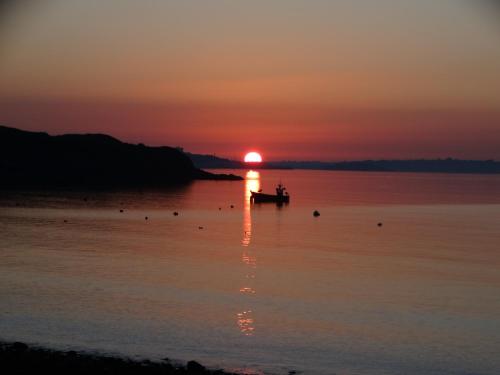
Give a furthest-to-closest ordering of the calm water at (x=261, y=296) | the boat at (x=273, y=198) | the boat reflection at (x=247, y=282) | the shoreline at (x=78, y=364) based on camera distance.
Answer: the boat at (x=273, y=198) < the boat reflection at (x=247, y=282) < the calm water at (x=261, y=296) < the shoreline at (x=78, y=364)

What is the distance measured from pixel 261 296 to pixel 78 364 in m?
17.5

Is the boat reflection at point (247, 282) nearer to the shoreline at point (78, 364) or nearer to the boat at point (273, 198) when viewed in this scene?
the shoreline at point (78, 364)

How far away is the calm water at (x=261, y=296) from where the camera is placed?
28438 millimetres

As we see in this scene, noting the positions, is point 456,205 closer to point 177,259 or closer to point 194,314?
point 177,259

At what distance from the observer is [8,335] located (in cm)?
2888

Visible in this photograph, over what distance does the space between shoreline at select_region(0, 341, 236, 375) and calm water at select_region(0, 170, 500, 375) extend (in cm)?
166

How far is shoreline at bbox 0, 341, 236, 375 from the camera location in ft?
75.5

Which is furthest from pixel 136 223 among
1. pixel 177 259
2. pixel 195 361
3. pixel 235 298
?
pixel 195 361

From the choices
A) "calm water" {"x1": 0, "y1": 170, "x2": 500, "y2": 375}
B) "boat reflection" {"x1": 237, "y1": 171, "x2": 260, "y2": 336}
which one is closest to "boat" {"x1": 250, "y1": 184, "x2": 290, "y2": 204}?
"boat reflection" {"x1": 237, "y1": 171, "x2": 260, "y2": 336}

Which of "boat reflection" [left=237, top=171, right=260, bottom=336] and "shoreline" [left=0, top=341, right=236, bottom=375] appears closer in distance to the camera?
"shoreline" [left=0, top=341, right=236, bottom=375]

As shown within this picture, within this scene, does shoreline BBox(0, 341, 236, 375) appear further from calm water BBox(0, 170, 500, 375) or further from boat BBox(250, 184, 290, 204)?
boat BBox(250, 184, 290, 204)

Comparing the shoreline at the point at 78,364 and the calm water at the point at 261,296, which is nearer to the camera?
the shoreline at the point at 78,364

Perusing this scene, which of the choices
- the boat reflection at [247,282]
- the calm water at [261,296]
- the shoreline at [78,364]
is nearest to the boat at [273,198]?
the boat reflection at [247,282]

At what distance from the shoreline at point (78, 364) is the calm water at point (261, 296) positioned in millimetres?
1662
